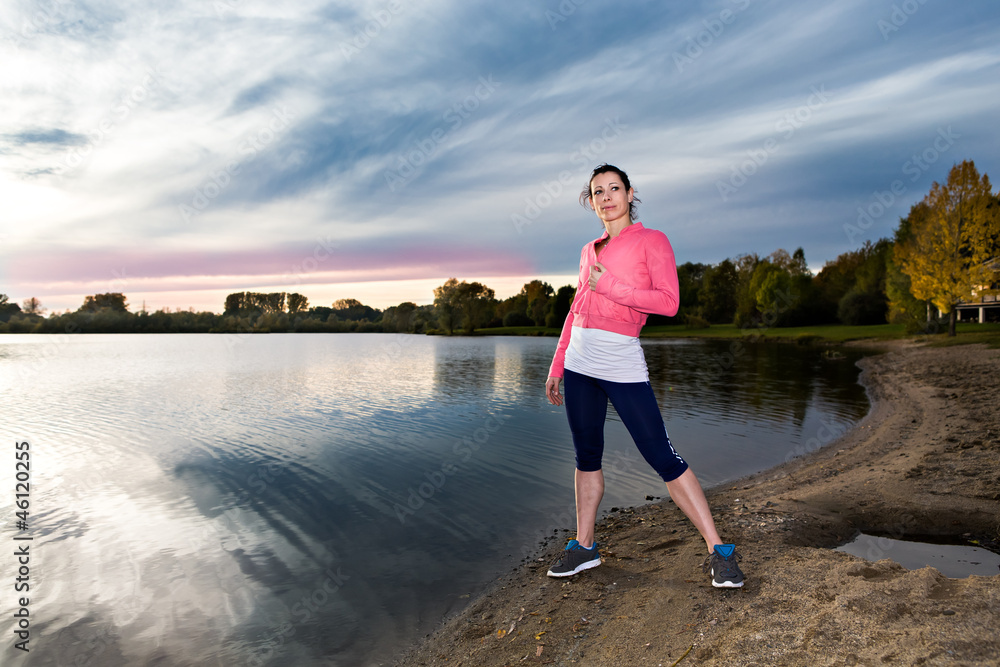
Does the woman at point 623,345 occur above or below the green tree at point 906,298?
below

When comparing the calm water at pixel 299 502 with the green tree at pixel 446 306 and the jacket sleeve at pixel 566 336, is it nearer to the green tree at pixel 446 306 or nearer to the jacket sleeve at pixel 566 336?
the jacket sleeve at pixel 566 336

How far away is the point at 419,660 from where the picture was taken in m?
3.19

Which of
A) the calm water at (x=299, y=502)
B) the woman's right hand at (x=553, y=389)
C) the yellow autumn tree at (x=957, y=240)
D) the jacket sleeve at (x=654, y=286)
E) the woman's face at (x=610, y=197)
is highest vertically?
the yellow autumn tree at (x=957, y=240)

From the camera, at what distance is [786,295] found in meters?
Result: 51.8

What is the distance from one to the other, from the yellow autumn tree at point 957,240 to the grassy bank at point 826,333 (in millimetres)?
2659

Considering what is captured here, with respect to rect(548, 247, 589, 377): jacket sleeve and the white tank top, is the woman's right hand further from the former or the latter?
the white tank top

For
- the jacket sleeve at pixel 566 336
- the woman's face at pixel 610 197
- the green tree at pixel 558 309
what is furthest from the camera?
the green tree at pixel 558 309

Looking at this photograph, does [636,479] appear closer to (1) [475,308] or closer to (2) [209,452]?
(2) [209,452]

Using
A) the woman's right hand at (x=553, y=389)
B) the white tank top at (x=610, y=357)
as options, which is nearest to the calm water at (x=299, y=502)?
the woman's right hand at (x=553, y=389)

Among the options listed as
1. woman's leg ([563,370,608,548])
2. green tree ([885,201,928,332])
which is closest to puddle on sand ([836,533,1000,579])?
woman's leg ([563,370,608,548])

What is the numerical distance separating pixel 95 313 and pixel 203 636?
105 meters

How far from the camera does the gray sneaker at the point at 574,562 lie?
138 inches

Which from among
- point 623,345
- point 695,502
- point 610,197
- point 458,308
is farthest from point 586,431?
point 458,308

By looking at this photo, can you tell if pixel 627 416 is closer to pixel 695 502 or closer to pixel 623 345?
pixel 623 345
